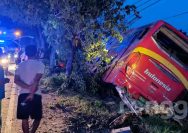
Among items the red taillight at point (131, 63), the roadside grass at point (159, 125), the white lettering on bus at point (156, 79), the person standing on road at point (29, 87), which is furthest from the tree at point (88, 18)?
the person standing on road at point (29, 87)

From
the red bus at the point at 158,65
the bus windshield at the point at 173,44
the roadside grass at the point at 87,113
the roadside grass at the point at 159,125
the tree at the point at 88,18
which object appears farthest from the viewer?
the tree at the point at 88,18

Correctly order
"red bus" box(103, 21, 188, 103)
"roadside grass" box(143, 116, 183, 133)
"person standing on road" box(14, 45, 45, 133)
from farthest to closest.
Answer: "red bus" box(103, 21, 188, 103) < "roadside grass" box(143, 116, 183, 133) < "person standing on road" box(14, 45, 45, 133)

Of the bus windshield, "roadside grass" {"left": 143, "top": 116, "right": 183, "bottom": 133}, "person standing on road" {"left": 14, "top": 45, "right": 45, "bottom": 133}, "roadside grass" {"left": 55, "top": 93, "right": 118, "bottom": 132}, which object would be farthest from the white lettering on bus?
"person standing on road" {"left": 14, "top": 45, "right": 45, "bottom": 133}

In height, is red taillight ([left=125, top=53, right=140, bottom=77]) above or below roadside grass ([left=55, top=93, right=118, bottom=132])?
above

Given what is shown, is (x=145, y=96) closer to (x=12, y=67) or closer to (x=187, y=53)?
(x=187, y=53)

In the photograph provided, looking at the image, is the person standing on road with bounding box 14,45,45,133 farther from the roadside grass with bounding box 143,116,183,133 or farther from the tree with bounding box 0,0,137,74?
the tree with bounding box 0,0,137,74

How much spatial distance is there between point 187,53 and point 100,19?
3040mm

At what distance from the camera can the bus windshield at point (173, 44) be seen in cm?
965

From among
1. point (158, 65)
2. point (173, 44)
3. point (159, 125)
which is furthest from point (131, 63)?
point (159, 125)

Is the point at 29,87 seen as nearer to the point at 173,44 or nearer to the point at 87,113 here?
the point at 87,113

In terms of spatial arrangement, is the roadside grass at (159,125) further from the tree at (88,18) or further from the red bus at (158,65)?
the tree at (88,18)

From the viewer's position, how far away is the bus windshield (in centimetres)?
965

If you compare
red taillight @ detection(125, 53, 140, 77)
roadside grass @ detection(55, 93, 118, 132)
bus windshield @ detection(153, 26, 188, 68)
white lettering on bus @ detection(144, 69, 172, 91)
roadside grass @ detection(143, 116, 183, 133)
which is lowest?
roadside grass @ detection(55, 93, 118, 132)

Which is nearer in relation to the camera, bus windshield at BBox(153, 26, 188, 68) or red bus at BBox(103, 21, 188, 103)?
red bus at BBox(103, 21, 188, 103)
